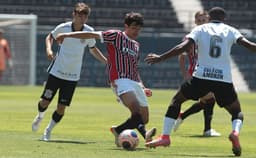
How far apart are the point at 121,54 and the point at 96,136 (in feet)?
8.82

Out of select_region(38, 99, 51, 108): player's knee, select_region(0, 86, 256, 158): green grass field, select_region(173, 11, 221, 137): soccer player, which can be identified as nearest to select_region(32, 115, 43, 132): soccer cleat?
select_region(0, 86, 256, 158): green grass field

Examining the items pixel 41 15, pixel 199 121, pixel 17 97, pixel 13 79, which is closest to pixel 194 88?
pixel 199 121

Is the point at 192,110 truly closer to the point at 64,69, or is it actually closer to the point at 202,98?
the point at 202,98

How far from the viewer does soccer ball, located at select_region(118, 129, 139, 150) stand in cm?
1274

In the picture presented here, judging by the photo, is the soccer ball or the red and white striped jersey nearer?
the soccer ball

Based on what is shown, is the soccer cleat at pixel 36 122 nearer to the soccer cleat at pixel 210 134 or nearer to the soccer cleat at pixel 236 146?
the soccer cleat at pixel 210 134

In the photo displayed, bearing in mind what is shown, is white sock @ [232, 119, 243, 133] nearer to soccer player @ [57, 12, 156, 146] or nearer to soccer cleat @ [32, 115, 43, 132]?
soccer player @ [57, 12, 156, 146]

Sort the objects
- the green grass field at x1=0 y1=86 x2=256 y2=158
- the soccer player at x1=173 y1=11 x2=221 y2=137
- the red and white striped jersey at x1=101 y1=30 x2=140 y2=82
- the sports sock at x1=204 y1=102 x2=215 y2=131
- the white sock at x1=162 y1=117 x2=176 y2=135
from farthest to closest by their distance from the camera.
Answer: the sports sock at x1=204 y1=102 x2=215 y2=131 < the soccer player at x1=173 y1=11 x2=221 y2=137 < the red and white striped jersey at x1=101 y1=30 x2=140 y2=82 < the white sock at x1=162 y1=117 x2=176 y2=135 < the green grass field at x1=0 y1=86 x2=256 y2=158

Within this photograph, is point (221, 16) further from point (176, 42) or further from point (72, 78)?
point (176, 42)

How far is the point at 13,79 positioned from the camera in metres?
43.6

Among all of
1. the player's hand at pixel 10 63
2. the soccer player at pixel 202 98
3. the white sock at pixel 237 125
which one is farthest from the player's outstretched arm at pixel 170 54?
the player's hand at pixel 10 63

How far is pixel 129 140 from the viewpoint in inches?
502

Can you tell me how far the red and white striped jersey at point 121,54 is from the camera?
1346 cm

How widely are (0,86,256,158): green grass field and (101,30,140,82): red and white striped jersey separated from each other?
1092 mm
